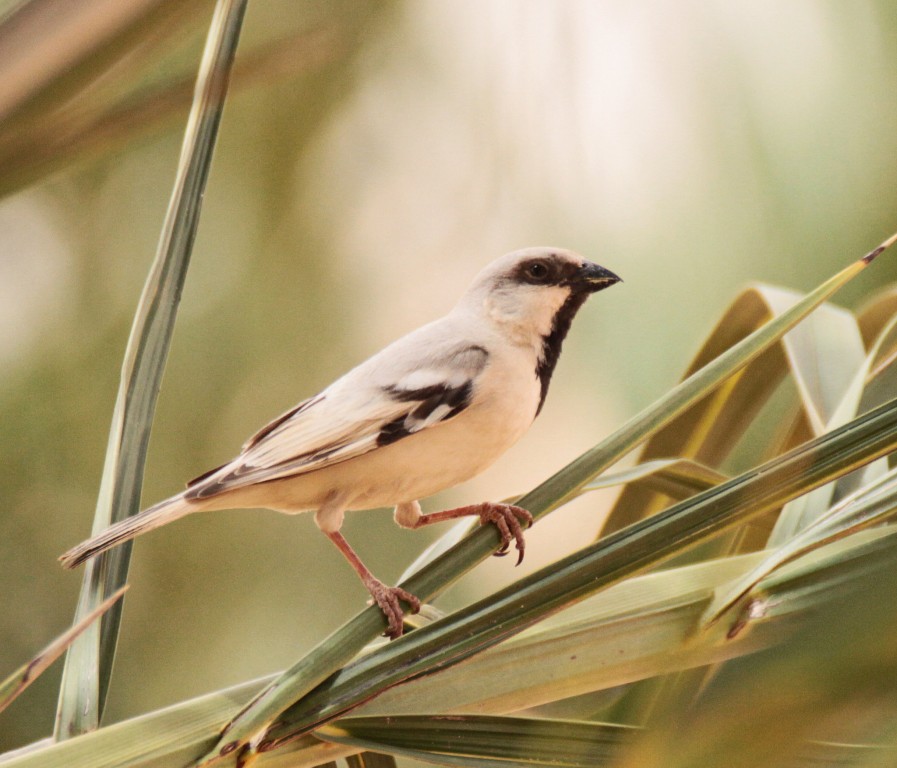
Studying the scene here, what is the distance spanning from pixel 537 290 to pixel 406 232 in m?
0.48

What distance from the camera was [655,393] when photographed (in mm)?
1380

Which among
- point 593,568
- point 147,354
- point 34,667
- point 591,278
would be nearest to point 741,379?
point 591,278

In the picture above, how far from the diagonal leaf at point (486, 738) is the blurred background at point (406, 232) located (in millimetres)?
850

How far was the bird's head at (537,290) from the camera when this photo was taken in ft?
3.50

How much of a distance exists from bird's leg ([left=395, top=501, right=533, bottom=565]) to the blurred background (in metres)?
0.39

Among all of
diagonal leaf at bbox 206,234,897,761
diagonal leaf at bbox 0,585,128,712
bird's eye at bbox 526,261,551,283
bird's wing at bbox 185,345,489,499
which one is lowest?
diagonal leaf at bbox 206,234,897,761

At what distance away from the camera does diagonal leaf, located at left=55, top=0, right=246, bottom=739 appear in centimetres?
68

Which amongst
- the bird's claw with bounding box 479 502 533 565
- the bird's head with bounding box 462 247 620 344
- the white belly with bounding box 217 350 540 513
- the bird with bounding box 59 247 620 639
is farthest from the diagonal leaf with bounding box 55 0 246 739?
the bird's head with bounding box 462 247 620 344

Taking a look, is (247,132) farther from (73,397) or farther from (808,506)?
(808,506)

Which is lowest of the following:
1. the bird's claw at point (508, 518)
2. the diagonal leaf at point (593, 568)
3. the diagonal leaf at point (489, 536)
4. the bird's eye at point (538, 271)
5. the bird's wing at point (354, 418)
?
the bird's claw at point (508, 518)

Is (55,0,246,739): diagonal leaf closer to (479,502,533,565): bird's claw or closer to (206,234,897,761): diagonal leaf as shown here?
(206,234,897,761): diagonal leaf

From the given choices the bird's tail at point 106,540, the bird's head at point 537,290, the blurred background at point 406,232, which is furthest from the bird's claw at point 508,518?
the blurred background at point 406,232

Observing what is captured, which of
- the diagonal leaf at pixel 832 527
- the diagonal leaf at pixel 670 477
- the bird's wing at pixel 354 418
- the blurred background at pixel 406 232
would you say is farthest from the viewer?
the blurred background at pixel 406 232

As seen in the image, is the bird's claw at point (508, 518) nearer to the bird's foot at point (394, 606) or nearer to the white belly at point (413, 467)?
the white belly at point (413, 467)
